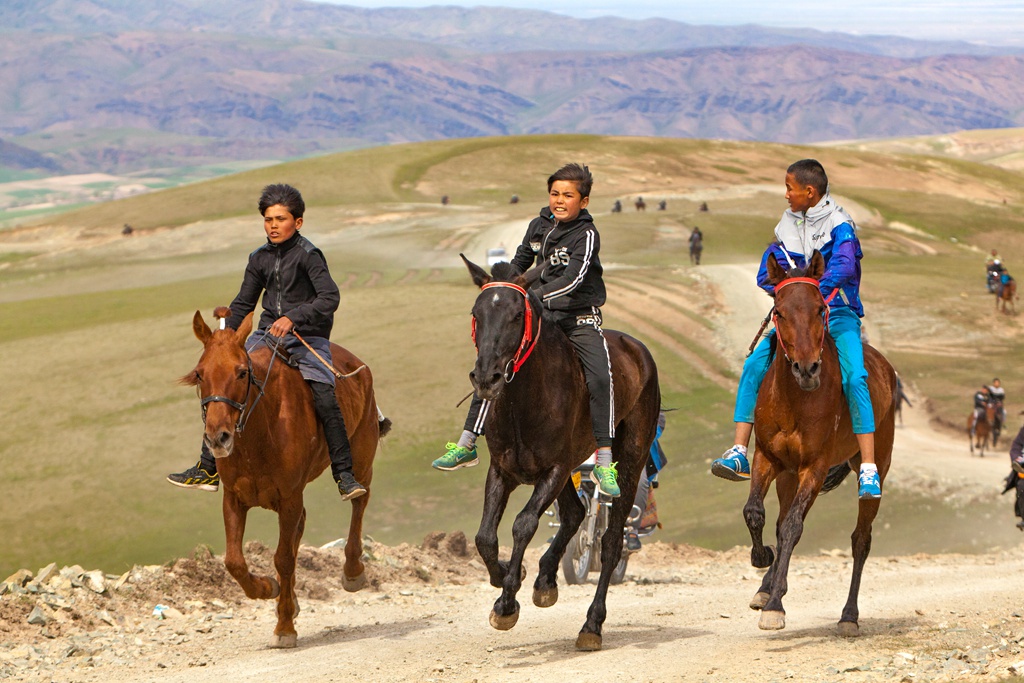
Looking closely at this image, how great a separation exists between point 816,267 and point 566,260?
7.43 feet

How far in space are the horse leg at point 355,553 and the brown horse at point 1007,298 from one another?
40.2m

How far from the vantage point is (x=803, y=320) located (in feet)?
34.5

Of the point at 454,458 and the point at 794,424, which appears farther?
the point at 794,424

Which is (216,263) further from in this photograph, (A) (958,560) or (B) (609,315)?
(A) (958,560)

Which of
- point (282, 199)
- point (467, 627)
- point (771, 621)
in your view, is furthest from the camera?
point (467, 627)

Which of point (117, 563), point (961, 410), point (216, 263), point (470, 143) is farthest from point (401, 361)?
point (470, 143)

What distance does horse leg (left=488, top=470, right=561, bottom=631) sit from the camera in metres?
10.1

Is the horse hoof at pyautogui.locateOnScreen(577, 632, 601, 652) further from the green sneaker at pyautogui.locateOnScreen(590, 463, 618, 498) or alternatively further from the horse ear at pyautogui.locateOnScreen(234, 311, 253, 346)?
the horse ear at pyautogui.locateOnScreen(234, 311, 253, 346)

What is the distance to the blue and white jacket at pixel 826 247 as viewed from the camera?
1151 cm

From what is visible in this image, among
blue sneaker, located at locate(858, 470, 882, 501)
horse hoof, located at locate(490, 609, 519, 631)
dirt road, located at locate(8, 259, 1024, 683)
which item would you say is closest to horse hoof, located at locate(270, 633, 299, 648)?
dirt road, located at locate(8, 259, 1024, 683)

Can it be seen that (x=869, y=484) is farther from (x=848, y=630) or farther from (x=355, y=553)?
(x=355, y=553)

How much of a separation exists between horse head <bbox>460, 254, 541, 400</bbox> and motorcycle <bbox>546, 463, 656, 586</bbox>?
6199 millimetres

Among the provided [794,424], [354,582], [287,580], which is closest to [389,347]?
[354,582]

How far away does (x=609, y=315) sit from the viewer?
136ft
